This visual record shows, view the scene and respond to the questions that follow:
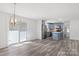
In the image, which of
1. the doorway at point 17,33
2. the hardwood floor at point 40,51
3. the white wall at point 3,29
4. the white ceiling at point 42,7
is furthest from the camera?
the doorway at point 17,33

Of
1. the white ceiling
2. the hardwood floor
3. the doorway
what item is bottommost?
the hardwood floor

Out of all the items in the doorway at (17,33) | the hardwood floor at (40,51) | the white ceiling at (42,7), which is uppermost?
the white ceiling at (42,7)

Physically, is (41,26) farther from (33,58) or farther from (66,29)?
(33,58)

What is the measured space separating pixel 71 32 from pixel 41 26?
3.31m

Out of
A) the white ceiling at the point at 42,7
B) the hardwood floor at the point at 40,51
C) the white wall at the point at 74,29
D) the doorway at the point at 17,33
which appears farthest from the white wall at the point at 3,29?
the white wall at the point at 74,29

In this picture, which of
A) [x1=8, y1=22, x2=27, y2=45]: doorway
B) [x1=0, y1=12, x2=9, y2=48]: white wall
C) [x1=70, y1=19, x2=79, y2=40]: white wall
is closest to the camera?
[x1=0, y1=12, x2=9, y2=48]: white wall

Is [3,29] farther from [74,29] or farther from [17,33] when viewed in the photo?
[74,29]

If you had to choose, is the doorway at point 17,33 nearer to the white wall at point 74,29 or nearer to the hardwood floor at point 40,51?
the hardwood floor at point 40,51

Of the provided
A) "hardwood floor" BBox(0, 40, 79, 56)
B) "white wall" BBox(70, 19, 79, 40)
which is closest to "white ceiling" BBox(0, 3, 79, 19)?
"hardwood floor" BBox(0, 40, 79, 56)

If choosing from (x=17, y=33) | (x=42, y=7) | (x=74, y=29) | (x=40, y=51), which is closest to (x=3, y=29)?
(x=17, y=33)

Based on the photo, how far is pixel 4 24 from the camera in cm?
702

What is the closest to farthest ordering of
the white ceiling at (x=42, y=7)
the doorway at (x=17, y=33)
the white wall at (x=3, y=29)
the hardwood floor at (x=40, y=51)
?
1. the white ceiling at (x=42, y=7)
2. the hardwood floor at (x=40, y=51)
3. the white wall at (x=3, y=29)
4. the doorway at (x=17, y=33)

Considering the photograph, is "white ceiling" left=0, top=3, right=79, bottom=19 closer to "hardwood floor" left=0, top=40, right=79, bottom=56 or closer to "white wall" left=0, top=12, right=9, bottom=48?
"white wall" left=0, top=12, right=9, bottom=48

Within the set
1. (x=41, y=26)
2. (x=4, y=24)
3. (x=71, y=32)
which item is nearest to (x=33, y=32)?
(x=41, y=26)
